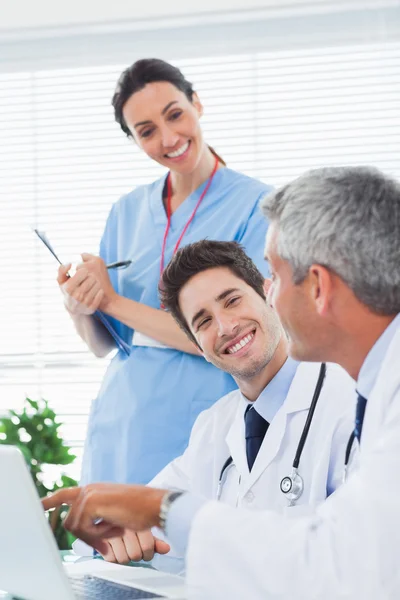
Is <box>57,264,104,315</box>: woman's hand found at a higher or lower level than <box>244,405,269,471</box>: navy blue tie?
higher

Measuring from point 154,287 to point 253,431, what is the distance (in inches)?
25.6

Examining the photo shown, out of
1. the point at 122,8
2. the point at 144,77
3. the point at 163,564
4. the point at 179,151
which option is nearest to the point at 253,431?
the point at 163,564

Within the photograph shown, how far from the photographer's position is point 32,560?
3.36ft

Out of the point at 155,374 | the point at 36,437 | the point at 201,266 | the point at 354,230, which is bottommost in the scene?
the point at 36,437

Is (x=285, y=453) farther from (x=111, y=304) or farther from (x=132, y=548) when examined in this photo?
(x=111, y=304)

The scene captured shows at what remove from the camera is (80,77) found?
3.33m

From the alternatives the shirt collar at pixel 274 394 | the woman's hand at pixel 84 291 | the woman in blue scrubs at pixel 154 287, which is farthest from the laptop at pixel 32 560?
the woman's hand at pixel 84 291

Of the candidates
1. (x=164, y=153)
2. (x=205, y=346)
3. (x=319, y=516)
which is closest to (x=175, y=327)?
(x=205, y=346)

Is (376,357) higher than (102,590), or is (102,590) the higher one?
(376,357)

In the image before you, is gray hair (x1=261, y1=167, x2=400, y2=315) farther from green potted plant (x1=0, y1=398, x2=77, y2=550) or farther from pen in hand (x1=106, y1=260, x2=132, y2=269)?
green potted plant (x1=0, y1=398, x2=77, y2=550)

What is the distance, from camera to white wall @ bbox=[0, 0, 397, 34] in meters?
3.04

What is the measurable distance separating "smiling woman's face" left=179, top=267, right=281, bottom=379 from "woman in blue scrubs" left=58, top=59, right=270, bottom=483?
21 cm

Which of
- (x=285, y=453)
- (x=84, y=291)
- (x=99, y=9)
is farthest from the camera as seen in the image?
(x=99, y=9)

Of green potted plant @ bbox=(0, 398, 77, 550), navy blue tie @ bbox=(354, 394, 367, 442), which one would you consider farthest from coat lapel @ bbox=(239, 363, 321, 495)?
green potted plant @ bbox=(0, 398, 77, 550)
